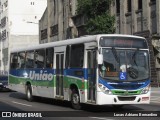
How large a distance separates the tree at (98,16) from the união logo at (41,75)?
2007cm

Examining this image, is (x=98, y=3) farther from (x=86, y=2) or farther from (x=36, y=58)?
(x=36, y=58)

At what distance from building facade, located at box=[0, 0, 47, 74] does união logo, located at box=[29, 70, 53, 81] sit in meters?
74.8

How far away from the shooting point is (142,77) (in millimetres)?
17062

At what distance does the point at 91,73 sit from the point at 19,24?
8475 centimetres

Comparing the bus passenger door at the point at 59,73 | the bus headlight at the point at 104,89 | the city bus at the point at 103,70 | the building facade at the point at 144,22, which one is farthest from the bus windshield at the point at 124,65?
the building facade at the point at 144,22

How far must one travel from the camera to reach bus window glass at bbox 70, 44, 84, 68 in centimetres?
1811

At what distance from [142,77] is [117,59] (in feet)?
4.07

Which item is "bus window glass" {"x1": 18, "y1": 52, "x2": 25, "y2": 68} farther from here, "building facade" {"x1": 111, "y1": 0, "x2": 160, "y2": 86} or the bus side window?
"building facade" {"x1": 111, "y1": 0, "x2": 160, "y2": 86}

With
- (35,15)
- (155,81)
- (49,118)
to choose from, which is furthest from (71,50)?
(35,15)

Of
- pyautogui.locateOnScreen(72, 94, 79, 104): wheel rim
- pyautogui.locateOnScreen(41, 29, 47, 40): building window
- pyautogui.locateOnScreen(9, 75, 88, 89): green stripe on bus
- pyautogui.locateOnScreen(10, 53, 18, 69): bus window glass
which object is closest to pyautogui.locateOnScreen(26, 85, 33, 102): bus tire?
pyautogui.locateOnScreen(9, 75, 88, 89): green stripe on bus

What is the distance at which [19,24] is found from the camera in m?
100

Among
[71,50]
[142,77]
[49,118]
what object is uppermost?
[71,50]

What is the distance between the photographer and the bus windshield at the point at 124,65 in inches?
655

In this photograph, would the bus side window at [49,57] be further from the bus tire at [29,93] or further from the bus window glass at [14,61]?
the bus window glass at [14,61]
